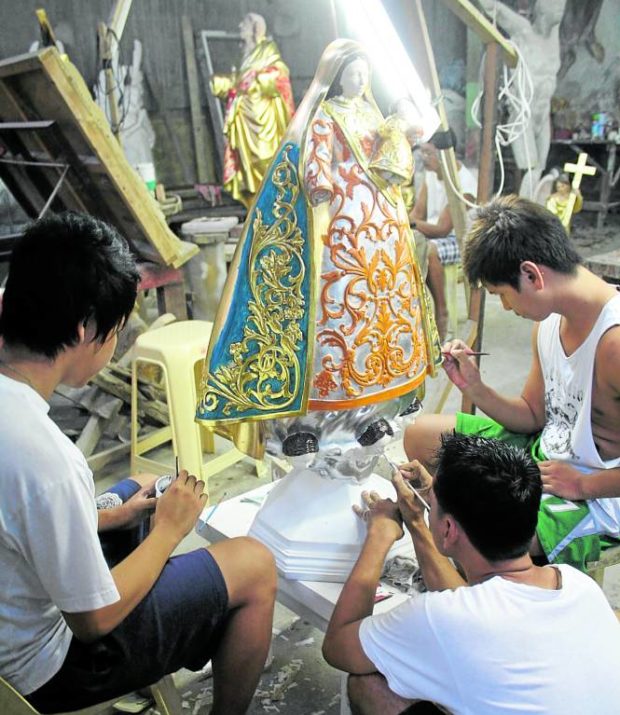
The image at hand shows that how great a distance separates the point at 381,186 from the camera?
1.46 m

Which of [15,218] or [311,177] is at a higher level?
[311,177]

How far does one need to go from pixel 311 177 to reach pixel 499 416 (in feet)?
2.89

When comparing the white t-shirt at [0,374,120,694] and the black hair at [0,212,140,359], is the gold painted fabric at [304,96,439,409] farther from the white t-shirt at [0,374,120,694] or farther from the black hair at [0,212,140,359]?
the white t-shirt at [0,374,120,694]

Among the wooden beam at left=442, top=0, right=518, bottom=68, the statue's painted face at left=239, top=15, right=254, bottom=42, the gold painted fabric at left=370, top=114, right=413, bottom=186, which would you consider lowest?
the gold painted fabric at left=370, top=114, right=413, bottom=186

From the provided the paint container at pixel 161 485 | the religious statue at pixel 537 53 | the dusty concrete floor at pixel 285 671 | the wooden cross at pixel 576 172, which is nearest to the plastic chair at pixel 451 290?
the wooden cross at pixel 576 172

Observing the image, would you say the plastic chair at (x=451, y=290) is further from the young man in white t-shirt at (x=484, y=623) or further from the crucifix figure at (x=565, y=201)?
the young man in white t-shirt at (x=484, y=623)

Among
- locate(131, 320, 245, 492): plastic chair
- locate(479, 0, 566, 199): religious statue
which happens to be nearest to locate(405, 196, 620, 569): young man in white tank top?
locate(131, 320, 245, 492): plastic chair

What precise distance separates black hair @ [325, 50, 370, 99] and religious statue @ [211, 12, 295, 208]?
3213 mm

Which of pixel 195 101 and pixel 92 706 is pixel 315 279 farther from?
pixel 195 101

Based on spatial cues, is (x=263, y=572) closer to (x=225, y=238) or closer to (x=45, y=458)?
(x=45, y=458)

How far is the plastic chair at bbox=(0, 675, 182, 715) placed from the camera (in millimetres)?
984

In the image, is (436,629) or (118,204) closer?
(436,629)

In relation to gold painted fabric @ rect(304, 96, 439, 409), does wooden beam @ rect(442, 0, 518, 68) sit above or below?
above

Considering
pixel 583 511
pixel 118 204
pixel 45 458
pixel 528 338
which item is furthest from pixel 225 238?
pixel 45 458
